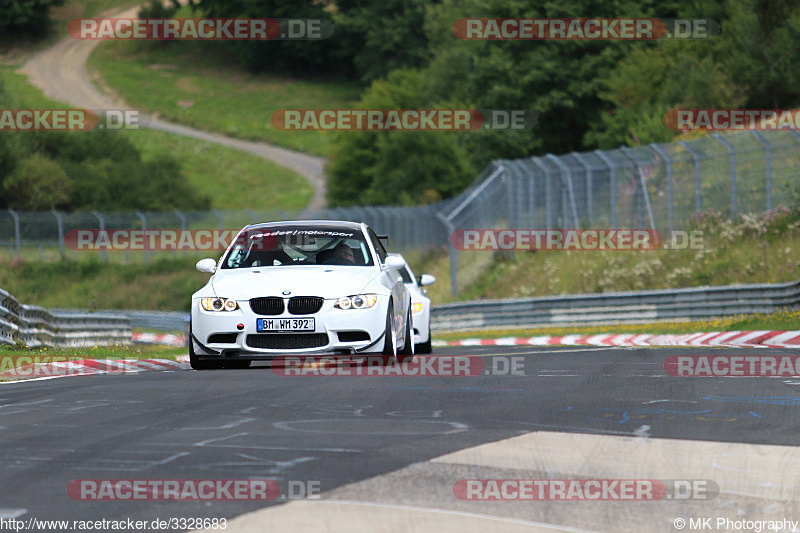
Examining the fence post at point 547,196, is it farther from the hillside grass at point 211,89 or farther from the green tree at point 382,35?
the green tree at point 382,35

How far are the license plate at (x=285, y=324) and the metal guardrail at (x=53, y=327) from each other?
5522 mm

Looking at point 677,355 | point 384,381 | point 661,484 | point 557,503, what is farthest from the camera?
point 677,355

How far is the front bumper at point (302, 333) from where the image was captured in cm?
1227

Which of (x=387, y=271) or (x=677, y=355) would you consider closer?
(x=387, y=271)

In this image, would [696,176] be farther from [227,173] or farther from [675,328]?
[227,173]

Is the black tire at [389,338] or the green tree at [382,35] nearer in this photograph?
the black tire at [389,338]

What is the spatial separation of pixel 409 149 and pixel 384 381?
5273 cm

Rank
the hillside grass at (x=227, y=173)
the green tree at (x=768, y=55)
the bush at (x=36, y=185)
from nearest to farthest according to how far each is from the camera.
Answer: the green tree at (x=768, y=55)
the bush at (x=36, y=185)
the hillside grass at (x=227, y=173)

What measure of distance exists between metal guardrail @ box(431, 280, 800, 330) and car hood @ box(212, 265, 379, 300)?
11443 millimetres

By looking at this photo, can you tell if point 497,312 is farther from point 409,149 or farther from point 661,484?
point 409,149

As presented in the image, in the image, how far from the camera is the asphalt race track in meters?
6.37

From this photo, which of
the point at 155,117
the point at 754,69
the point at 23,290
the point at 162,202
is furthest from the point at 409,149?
the point at 155,117

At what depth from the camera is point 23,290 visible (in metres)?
47.7

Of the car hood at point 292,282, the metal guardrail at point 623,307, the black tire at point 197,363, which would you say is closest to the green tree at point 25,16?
the metal guardrail at point 623,307
